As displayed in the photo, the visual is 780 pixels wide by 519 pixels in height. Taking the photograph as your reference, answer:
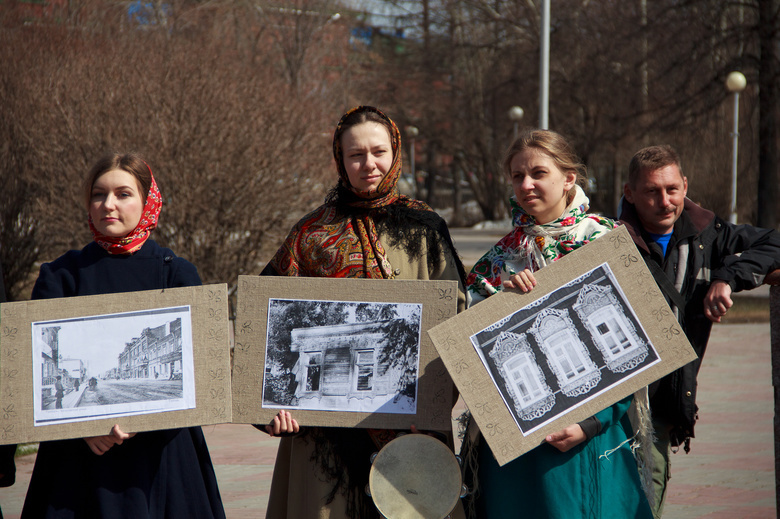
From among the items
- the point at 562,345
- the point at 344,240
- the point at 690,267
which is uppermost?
the point at 344,240

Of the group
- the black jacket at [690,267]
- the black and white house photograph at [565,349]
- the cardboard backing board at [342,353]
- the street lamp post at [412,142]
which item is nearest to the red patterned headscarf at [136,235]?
the cardboard backing board at [342,353]

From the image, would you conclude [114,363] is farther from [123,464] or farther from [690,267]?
[690,267]

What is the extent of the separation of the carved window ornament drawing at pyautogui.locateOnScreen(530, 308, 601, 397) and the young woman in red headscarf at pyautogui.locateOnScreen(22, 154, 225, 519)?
134 centimetres

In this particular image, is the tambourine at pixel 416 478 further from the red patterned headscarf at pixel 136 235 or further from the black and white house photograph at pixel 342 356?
the red patterned headscarf at pixel 136 235

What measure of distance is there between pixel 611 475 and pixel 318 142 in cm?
996

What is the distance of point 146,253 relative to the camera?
3.18 metres

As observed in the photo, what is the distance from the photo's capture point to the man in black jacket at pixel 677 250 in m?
3.36

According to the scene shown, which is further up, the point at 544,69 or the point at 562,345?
the point at 544,69

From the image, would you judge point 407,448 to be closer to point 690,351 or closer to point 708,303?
point 690,351

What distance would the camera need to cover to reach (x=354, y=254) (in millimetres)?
3199

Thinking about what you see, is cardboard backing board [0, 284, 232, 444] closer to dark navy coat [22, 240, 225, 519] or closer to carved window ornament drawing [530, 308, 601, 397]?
dark navy coat [22, 240, 225, 519]

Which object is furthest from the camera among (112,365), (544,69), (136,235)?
(544,69)

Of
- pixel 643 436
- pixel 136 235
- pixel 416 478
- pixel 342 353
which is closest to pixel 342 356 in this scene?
pixel 342 353

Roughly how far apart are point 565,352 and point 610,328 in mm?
181
